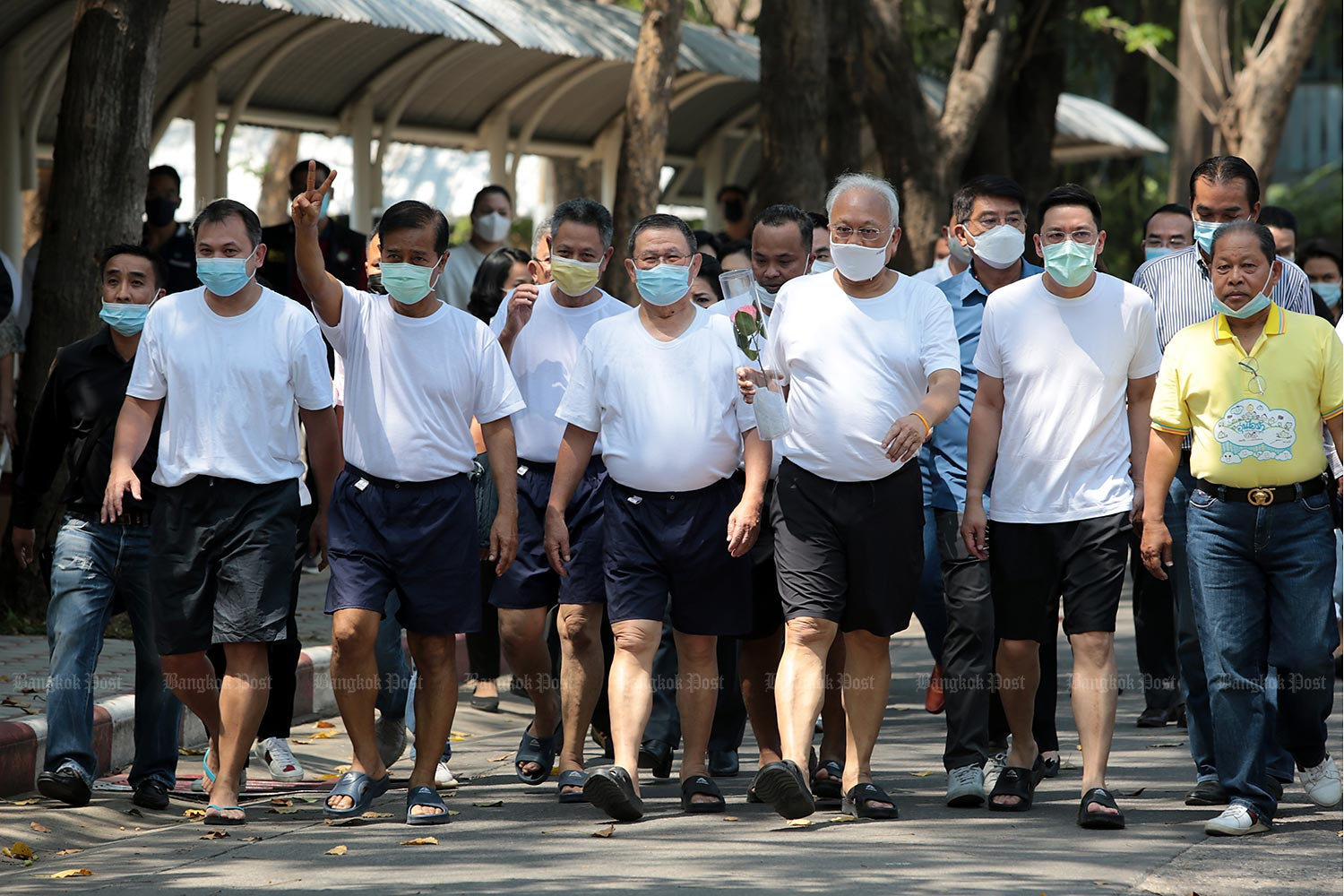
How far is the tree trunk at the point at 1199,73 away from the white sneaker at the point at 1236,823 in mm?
10542

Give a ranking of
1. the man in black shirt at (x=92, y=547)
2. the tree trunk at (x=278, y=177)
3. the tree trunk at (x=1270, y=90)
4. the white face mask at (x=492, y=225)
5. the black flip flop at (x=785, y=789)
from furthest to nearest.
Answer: the tree trunk at (x=278, y=177)
the tree trunk at (x=1270, y=90)
the white face mask at (x=492, y=225)
the man in black shirt at (x=92, y=547)
the black flip flop at (x=785, y=789)

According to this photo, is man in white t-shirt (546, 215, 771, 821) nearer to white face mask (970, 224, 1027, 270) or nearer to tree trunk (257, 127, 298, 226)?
white face mask (970, 224, 1027, 270)

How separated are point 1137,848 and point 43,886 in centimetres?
329

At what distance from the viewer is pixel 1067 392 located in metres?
6.63

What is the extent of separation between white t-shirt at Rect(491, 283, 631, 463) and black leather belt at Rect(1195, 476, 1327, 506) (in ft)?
7.60

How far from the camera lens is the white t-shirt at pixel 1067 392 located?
21.7ft

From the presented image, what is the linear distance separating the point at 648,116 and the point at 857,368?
6.80 meters

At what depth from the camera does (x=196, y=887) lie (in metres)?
5.61

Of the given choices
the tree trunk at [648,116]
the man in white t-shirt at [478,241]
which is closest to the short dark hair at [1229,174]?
→ the man in white t-shirt at [478,241]

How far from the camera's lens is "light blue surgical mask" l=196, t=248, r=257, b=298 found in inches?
261

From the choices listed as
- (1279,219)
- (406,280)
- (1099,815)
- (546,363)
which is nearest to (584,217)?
(546,363)

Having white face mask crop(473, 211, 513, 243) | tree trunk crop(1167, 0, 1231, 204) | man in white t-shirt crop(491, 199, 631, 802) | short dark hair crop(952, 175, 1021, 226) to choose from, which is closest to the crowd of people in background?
man in white t-shirt crop(491, 199, 631, 802)

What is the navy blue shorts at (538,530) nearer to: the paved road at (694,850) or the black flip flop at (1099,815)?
the paved road at (694,850)

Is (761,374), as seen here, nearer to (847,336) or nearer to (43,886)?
(847,336)
